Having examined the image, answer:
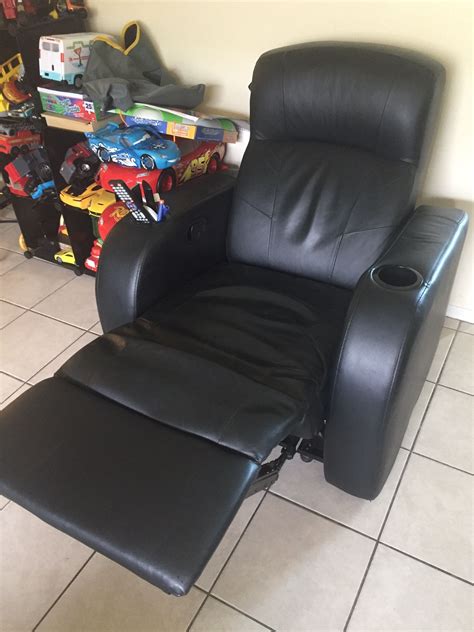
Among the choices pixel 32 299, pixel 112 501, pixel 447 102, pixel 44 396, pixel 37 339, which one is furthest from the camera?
pixel 32 299

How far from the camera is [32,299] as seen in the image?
206 cm

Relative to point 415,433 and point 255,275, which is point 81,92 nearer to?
point 255,275

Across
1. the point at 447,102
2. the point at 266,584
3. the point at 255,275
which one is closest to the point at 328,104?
the point at 447,102

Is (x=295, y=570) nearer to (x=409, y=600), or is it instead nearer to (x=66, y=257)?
(x=409, y=600)

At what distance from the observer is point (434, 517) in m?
1.27

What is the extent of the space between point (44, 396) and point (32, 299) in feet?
3.71

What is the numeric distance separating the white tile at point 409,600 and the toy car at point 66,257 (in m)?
1.68

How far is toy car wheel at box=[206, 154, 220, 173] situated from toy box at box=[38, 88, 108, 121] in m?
0.40

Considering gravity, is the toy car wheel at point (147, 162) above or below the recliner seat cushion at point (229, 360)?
above

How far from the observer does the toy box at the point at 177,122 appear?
1.58m

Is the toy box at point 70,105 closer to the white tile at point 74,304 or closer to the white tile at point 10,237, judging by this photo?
the white tile at point 74,304

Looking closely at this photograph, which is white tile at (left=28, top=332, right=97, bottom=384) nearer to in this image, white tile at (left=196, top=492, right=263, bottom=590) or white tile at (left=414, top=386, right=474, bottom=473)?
white tile at (left=196, top=492, right=263, bottom=590)

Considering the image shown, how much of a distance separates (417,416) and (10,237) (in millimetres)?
2103

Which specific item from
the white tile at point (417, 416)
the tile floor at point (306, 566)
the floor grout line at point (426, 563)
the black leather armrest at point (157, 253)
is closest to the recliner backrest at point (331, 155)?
the black leather armrest at point (157, 253)
